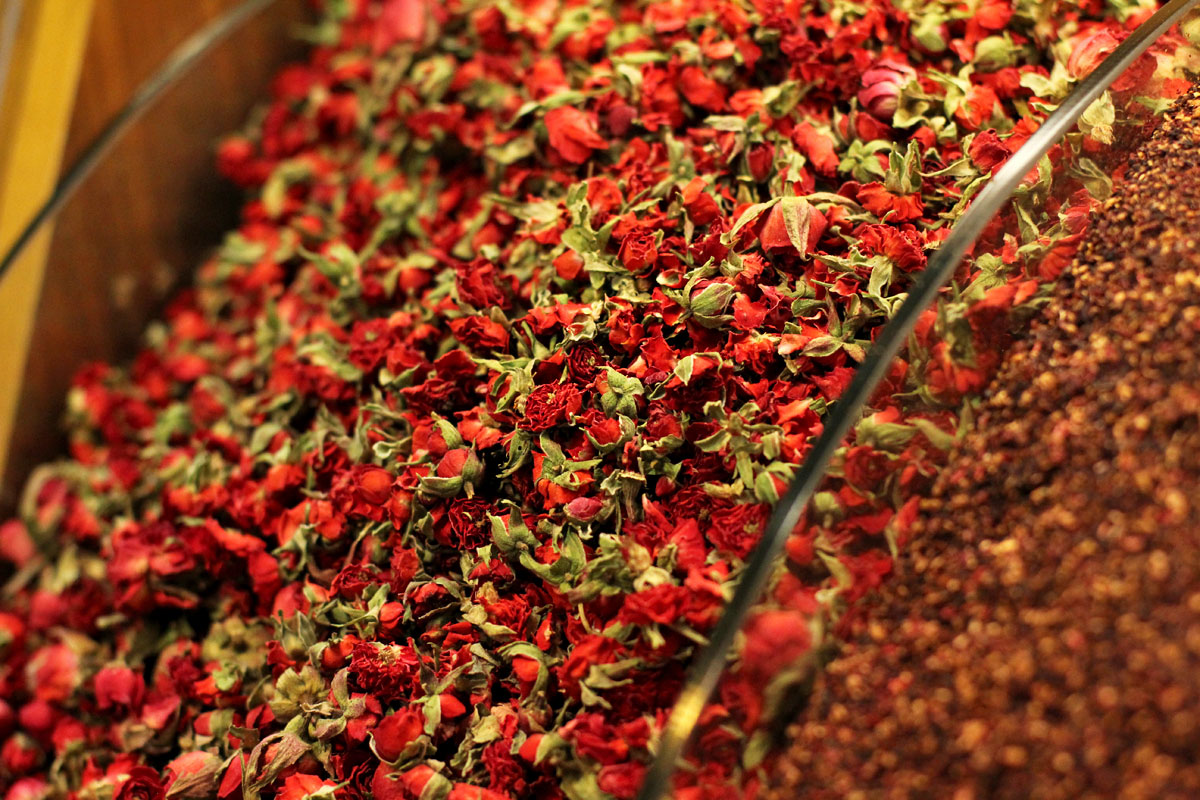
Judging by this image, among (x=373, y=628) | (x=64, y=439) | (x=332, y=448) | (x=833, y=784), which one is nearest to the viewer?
(x=833, y=784)

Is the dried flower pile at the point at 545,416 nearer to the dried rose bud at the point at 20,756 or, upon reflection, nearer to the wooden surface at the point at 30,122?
the dried rose bud at the point at 20,756

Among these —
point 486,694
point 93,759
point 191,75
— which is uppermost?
point 191,75

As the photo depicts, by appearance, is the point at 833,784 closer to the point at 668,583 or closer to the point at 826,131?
the point at 668,583

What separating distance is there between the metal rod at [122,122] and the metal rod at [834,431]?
2.80 feet

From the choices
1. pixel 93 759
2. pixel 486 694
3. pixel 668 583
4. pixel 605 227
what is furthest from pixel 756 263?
pixel 93 759

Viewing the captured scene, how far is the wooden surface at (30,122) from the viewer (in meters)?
1.09

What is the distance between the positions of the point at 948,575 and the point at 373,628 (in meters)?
0.40

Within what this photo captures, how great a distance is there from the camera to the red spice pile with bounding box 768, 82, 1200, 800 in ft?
1.32

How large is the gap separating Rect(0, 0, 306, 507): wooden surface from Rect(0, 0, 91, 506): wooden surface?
2 cm

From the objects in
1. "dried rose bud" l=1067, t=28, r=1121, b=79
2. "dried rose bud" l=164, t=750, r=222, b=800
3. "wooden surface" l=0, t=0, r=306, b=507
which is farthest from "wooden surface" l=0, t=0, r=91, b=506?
"dried rose bud" l=1067, t=28, r=1121, b=79

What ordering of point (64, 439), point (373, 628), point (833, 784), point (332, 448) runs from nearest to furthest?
point (833, 784) < point (373, 628) < point (332, 448) < point (64, 439)

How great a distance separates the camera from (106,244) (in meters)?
1.15

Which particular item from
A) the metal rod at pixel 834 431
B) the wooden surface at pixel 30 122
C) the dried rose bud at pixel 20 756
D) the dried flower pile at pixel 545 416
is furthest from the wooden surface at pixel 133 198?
the metal rod at pixel 834 431

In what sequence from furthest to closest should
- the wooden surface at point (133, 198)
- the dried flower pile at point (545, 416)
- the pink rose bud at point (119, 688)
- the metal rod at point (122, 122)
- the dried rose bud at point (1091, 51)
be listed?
the wooden surface at point (133, 198), the metal rod at point (122, 122), the pink rose bud at point (119, 688), the dried rose bud at point (1091, 51), the dried flower pile at point (545, 416)
